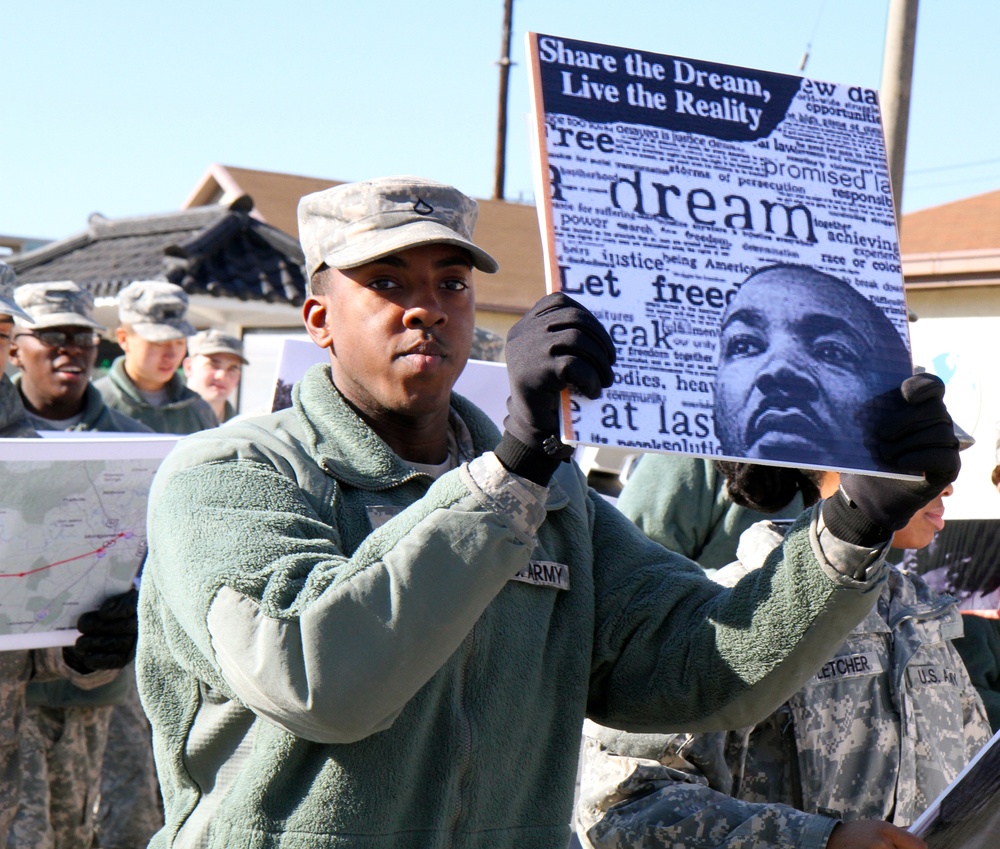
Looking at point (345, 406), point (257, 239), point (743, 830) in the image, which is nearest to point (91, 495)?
point (345, 406)

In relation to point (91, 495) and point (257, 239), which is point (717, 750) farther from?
point (257, 239)

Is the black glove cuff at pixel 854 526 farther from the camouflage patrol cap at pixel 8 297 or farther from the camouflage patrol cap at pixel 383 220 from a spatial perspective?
the camouflage patrol cap at pixel 8 297

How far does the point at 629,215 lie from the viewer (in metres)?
2.12

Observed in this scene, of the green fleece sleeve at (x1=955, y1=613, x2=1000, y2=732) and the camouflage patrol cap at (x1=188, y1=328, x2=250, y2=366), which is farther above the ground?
the camouflage patrol cap at (x1=188, y1=328, x2=250, y2=366)

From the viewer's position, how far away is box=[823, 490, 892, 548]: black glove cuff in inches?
81.3

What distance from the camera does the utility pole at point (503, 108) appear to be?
28484mm

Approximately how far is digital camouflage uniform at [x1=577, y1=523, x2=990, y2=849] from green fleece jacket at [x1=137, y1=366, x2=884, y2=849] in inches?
7.6

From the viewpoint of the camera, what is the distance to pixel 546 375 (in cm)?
189

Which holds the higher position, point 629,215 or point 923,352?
point 923,352

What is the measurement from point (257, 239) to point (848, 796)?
1287cm

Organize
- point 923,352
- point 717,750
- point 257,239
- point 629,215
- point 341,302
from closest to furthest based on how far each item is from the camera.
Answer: point 629,215
point 341,302
point 717,750
point 923,352
point 257,239

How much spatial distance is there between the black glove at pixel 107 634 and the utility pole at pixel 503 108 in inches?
1002

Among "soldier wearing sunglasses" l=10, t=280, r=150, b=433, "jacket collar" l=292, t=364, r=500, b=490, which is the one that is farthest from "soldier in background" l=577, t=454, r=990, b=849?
"soldier wearing sunglasses" l=10, t=280, r=150, b=433

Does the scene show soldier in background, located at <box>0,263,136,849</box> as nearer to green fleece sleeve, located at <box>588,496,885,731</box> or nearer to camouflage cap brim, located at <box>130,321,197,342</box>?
green fleece sleeve, located at <box>588,496,885,731</box>
